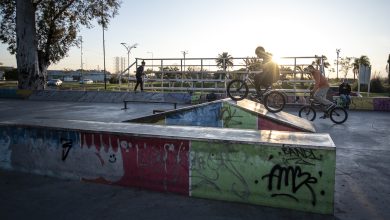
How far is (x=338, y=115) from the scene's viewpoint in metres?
13.2

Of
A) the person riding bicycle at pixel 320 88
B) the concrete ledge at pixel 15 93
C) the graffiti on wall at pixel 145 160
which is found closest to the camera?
the graffiti on wall at pixel 145 160

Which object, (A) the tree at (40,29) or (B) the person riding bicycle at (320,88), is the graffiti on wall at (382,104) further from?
(A) the tree at (40,29)

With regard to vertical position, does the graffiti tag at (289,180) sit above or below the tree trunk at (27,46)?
below

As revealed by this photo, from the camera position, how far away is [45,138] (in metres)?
6.14

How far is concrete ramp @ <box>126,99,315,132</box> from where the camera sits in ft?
27.9

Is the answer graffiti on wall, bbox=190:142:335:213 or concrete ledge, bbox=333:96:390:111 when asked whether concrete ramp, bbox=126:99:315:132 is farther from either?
concrete ledge, bbox=333:96:390:111

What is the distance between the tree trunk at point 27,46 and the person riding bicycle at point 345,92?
73.7 feet

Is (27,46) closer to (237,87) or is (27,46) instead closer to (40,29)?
(40,29)

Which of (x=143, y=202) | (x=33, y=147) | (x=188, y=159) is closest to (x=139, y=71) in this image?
(x=33, y=147)

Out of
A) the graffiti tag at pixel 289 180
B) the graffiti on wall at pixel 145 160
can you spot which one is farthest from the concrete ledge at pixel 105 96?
the graffiti tag at pixel 289 180

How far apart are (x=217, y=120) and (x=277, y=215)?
516 centimetres

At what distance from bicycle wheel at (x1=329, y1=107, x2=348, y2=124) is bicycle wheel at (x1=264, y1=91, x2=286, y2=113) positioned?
4076 mm

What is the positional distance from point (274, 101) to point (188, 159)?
580 centimetres

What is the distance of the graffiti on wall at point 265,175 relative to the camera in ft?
14.6
